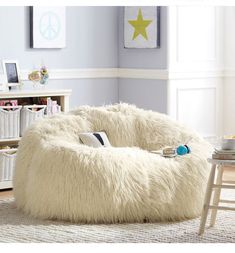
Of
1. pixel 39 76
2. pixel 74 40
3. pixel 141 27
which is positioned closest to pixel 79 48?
pixel 74 40

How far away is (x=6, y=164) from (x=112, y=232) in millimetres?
1786

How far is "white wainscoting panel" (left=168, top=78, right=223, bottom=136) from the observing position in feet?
22.6

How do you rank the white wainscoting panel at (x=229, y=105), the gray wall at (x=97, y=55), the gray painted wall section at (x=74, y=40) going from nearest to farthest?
the gray painted wall section at (x=74, y=40) < the gray wall at (x=97, y=55) < the white wainscoting panel at (x=229, y=105)

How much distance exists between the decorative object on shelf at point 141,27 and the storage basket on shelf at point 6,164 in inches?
68.7

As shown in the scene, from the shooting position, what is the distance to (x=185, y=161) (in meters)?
4.83

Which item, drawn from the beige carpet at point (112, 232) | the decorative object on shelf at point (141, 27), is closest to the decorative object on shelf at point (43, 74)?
the decorative object on shelf at point (141, 27)

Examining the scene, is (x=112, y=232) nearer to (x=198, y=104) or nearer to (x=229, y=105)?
(x=198, y=104)

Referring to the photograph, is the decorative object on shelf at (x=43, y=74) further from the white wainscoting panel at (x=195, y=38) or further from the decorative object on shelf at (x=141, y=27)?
the white wainscoting panel at (x=195, y=38)

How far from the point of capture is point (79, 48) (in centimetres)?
693

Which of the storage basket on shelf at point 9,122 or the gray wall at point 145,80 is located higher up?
the gray wall at point 145,80

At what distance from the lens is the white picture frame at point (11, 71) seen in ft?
20.5

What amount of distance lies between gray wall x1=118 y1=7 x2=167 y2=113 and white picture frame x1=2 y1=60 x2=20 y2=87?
125 centimetres

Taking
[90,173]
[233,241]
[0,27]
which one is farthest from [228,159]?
[0,27]

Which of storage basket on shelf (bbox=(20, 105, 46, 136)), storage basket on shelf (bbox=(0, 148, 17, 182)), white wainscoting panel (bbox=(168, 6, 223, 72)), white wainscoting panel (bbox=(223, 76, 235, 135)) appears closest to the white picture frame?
storage basket on shelf (bbox=(20, 105, 46, 136))
